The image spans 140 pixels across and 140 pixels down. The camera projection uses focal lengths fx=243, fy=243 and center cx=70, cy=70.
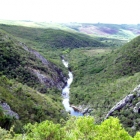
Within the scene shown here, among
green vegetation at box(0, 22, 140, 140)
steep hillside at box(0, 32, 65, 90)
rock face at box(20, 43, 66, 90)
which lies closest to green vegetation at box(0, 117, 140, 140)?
green vegetation at box(0, 22, 140, 140)

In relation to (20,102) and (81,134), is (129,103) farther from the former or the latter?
(81,134)

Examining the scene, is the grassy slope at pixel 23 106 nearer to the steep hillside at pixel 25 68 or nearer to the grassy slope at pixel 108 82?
the grassy slope at pixel 108 82

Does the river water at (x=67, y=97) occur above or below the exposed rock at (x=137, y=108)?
below

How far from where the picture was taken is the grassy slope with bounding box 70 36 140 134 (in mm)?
83875

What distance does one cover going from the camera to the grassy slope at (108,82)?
8388 centimetres

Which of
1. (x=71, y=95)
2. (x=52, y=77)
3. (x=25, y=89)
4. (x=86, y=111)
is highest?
(x=25, y=89)

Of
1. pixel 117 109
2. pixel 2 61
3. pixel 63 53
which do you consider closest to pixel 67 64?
pixel 63 53

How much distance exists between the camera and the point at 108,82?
106188mm

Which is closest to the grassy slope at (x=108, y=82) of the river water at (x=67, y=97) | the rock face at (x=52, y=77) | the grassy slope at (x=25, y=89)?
the river water at (x=67, y=97)

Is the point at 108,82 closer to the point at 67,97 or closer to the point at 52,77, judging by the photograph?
the point at 67,97

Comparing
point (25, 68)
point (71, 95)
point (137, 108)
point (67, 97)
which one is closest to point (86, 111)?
point (71, 95)

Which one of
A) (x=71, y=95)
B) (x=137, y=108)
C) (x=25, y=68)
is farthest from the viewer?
(x=71, y=95)

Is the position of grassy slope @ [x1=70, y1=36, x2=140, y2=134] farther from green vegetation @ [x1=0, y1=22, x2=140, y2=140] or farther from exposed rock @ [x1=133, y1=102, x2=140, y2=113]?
exposed rock @ [x1=133, y1=102, x2=140, y2=113]

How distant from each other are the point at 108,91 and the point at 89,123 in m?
69.9
